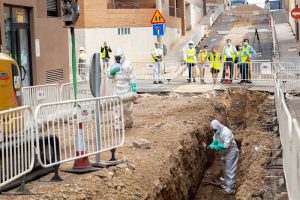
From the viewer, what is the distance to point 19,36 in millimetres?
17562

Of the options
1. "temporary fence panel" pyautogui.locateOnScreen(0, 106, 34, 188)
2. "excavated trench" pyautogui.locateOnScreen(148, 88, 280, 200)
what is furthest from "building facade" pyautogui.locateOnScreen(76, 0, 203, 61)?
"temporary fence panel" pyautogui.locateOnScreen(0, 106, 34, 188)

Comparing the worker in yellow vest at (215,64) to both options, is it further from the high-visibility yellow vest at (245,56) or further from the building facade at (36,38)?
the building facade at (36,38)

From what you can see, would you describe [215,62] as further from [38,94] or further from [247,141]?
[38,94]

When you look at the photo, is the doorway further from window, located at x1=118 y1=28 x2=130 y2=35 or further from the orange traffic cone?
window, located at x1=118 y1=28 x2=130 y2=35

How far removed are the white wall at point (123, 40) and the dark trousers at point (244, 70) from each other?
12232 mm

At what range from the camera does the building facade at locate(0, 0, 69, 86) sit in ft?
55.5

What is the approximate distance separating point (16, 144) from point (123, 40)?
27.7m

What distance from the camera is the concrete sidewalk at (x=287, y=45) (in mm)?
19219

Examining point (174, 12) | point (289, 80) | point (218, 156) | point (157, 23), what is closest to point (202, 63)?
point (157, 23)

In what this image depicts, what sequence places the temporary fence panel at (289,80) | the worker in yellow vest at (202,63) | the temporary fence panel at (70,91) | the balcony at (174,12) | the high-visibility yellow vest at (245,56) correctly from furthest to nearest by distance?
the balcony at (174,12)
the worker in yellow vest at (202,63)
the high-visibility yellow vest at (245,56)
the temporary fence panel at (289,80)
the temporary fence panel at (70,91)

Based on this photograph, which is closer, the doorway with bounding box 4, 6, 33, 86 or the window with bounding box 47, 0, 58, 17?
the doorway with bounding box 4, 6, 33, 86

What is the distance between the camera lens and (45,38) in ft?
63.3

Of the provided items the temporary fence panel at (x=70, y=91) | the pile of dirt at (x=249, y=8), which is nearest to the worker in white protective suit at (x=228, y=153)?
the temporary fence panel at (x=70, y=91)

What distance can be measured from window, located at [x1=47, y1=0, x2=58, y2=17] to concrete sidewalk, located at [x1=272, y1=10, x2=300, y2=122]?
899cm
